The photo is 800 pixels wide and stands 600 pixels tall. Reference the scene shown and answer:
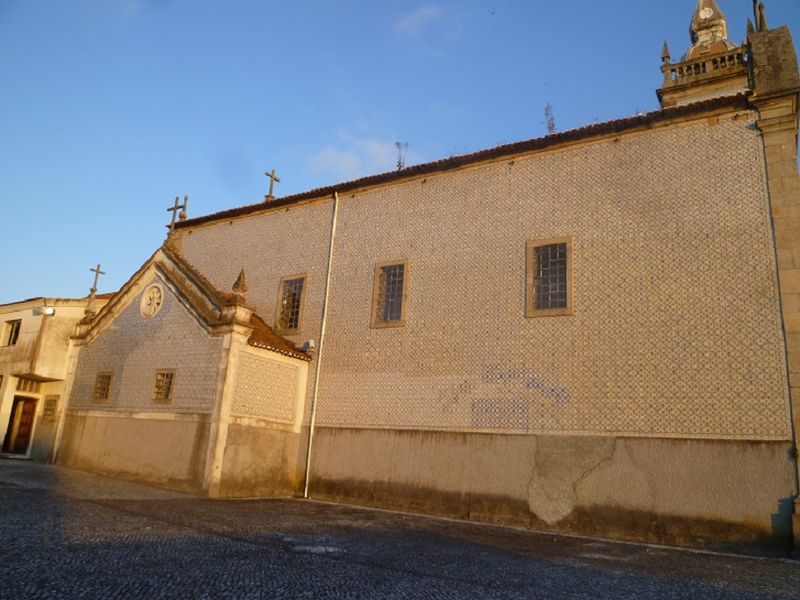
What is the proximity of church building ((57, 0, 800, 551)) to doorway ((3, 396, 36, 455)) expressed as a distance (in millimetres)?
6594

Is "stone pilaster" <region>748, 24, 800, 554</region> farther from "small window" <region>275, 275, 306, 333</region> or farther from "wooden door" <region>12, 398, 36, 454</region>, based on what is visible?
"wooden door" <region>12, 398, 36, 454</region>

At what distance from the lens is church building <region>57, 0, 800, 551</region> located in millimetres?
10641

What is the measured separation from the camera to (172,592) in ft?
16.3

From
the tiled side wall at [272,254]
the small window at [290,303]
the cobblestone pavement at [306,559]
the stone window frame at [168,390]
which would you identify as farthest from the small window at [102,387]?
the cobblestone pavement at [306,559]

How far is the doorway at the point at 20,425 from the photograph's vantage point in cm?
2247

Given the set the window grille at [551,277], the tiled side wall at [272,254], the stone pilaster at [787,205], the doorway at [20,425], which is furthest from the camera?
the doorway at [20,425]

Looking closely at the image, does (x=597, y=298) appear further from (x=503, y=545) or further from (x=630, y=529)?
(x=503, y=545)

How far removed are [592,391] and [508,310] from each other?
2.60 metres

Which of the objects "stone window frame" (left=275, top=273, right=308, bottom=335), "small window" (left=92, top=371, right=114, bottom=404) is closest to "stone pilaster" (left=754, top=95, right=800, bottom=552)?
"stone window frame" (left=275, top=273, right=308, bottom=335)

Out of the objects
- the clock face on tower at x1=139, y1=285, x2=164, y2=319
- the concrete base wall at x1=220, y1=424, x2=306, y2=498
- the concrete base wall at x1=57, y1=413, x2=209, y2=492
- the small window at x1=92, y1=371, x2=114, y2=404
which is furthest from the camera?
the small window at x1=92, y1=371, x2=114, y2=404

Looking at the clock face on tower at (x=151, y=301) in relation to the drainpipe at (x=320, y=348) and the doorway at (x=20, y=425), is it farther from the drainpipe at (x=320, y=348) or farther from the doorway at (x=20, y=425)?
the doorway at (x=20, y=425)

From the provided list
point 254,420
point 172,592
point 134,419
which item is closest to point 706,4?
point 254,420

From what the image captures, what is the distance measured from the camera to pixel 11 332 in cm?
2355

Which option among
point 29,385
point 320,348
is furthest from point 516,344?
point 29,385
